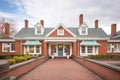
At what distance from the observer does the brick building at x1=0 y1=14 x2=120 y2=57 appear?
2645 cm

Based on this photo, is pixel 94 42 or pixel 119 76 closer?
pixel 119 76

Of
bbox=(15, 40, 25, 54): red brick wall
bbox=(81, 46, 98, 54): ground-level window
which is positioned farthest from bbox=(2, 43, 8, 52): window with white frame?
bbox=(81, 46, 98, 54): ground-level window

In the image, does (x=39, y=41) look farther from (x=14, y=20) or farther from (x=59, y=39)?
(x=14, y=20)

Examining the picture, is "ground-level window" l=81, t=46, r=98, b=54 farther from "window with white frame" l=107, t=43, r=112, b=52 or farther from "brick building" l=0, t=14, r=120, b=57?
"window with white frame" l=107, t=43, r=112, b=52

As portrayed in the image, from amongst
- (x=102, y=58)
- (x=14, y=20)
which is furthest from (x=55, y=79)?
(x=14, y=20)

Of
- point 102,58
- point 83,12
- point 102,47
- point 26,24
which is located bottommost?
point 102,58

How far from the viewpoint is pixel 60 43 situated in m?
28.4

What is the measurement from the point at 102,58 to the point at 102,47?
4253 mm

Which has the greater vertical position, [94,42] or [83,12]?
[83,12]

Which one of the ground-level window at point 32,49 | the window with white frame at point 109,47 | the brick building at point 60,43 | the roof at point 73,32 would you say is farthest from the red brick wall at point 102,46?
the ground-level window at point 32,49

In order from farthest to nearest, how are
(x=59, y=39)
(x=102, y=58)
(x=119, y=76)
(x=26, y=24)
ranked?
(x=26, y=24), (x=59, y=39), (x=102, y=58), (x=119, y=76)

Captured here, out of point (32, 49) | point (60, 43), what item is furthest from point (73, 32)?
point (32, 49)

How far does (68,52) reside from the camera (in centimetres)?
2844

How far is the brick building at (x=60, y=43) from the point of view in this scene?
26.5m
